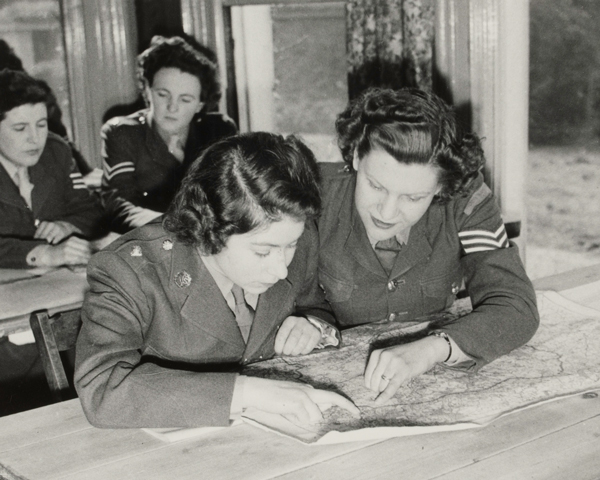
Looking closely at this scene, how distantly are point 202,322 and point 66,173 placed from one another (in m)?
1.99

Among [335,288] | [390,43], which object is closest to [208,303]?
[335,288]

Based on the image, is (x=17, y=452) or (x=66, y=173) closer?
(x=17, y=452)

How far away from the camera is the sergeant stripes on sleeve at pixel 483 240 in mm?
2107

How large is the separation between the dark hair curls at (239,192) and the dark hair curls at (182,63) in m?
2.01

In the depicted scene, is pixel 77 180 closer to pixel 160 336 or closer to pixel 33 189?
pixel 33 189

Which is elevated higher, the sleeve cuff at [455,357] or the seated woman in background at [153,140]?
the seated woman in background at [153,140]

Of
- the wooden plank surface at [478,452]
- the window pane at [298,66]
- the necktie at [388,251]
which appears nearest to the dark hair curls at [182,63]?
the window pane at [298,66]

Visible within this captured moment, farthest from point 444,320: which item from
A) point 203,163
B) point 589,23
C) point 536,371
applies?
point 589,23

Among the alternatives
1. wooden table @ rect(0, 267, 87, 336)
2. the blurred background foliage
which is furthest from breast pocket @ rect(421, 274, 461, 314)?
the blurred background foliage

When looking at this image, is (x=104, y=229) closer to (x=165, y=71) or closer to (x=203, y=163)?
(x=165, y=71)

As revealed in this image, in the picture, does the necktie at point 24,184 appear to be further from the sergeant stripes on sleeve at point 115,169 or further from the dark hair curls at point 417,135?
the dark hair curls at point 417,135

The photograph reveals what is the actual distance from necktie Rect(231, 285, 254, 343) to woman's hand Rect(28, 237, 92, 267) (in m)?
1.60

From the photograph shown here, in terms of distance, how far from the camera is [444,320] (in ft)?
6.92

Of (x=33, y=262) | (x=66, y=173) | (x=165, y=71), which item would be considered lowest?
(x=33, y=262)
